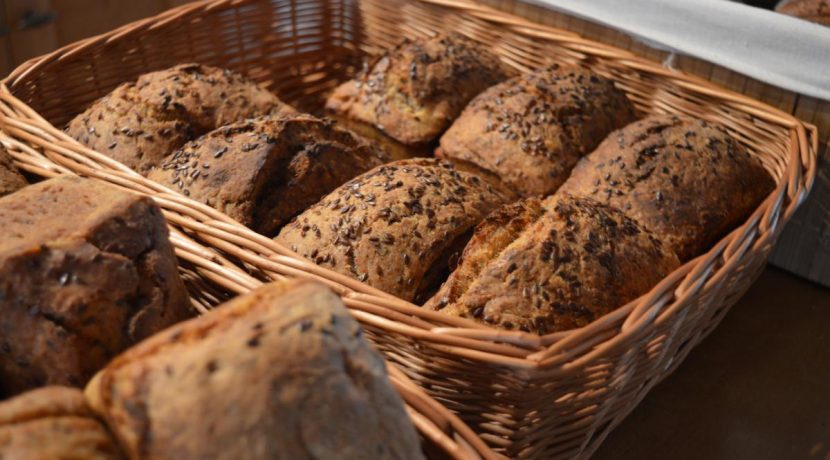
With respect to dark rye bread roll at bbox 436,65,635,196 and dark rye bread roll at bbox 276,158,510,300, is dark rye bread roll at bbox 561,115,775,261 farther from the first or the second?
dark rye bread roll at bbox 276,158,510,300

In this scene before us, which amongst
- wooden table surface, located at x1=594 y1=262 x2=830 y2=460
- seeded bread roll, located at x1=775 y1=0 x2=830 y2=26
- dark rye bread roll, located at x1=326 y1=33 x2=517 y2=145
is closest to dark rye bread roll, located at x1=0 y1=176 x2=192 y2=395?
wooden table surface, located at x1=594 y1=262 x2=830 y2=460

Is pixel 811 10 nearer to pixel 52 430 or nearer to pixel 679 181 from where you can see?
pixel 679 181

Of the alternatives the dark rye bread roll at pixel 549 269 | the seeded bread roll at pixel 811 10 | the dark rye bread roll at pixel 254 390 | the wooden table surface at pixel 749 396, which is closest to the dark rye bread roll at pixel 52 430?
the dark rye bread roll at pixel 254 390

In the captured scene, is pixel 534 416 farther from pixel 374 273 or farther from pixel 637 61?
pixel 637 61

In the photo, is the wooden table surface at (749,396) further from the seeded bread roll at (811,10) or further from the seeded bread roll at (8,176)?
the seeded bread roll at (8,176)

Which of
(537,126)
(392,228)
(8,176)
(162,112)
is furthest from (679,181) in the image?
(8,176)

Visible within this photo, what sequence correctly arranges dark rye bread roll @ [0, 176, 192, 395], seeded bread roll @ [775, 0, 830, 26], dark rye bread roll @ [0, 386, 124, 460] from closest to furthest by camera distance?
dark rye bread roll @ [0, 386, 124, 460], dark rye bread roll @ [0, 176, 192, 395], seeded bread roll @ [775, 0, 830, 26]
